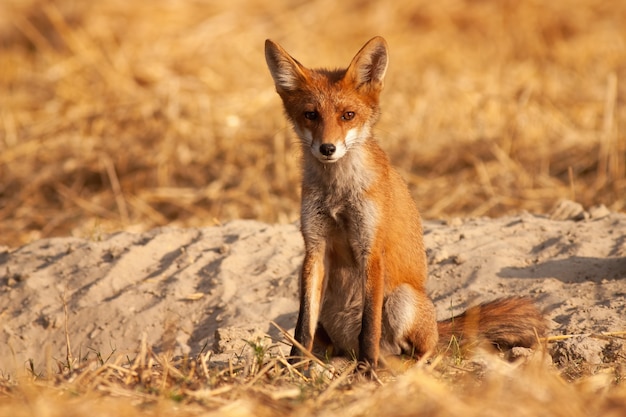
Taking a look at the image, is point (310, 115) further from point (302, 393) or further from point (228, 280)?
point (228, 280)

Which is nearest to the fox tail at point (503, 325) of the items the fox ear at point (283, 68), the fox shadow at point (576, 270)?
the fox shadow at point (576, 270)

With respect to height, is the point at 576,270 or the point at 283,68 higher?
the point at 283,68

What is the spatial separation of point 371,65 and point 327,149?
0.80 metres

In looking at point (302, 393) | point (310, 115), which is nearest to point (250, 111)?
point (310, 115)

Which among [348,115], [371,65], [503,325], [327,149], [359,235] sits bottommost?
[503,325]

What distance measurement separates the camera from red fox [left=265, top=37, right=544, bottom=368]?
215 inches

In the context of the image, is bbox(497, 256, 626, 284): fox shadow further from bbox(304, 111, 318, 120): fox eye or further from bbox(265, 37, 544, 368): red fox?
bbox(304, 111, 318, 120): fox eye

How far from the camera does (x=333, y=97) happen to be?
216 inches

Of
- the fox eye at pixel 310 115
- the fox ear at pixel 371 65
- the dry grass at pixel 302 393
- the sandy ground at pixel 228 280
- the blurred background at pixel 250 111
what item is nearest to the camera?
the dry grass at pixel 302 393

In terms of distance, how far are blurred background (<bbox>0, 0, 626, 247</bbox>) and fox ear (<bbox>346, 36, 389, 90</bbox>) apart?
11.2 feet

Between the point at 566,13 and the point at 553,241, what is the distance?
10854 millimetres

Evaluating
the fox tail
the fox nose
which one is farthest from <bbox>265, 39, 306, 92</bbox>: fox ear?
the fox tail

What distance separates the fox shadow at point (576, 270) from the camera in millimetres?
6852

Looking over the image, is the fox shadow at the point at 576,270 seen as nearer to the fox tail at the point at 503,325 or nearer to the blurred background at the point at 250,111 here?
the fox tail at the point at 503,325
